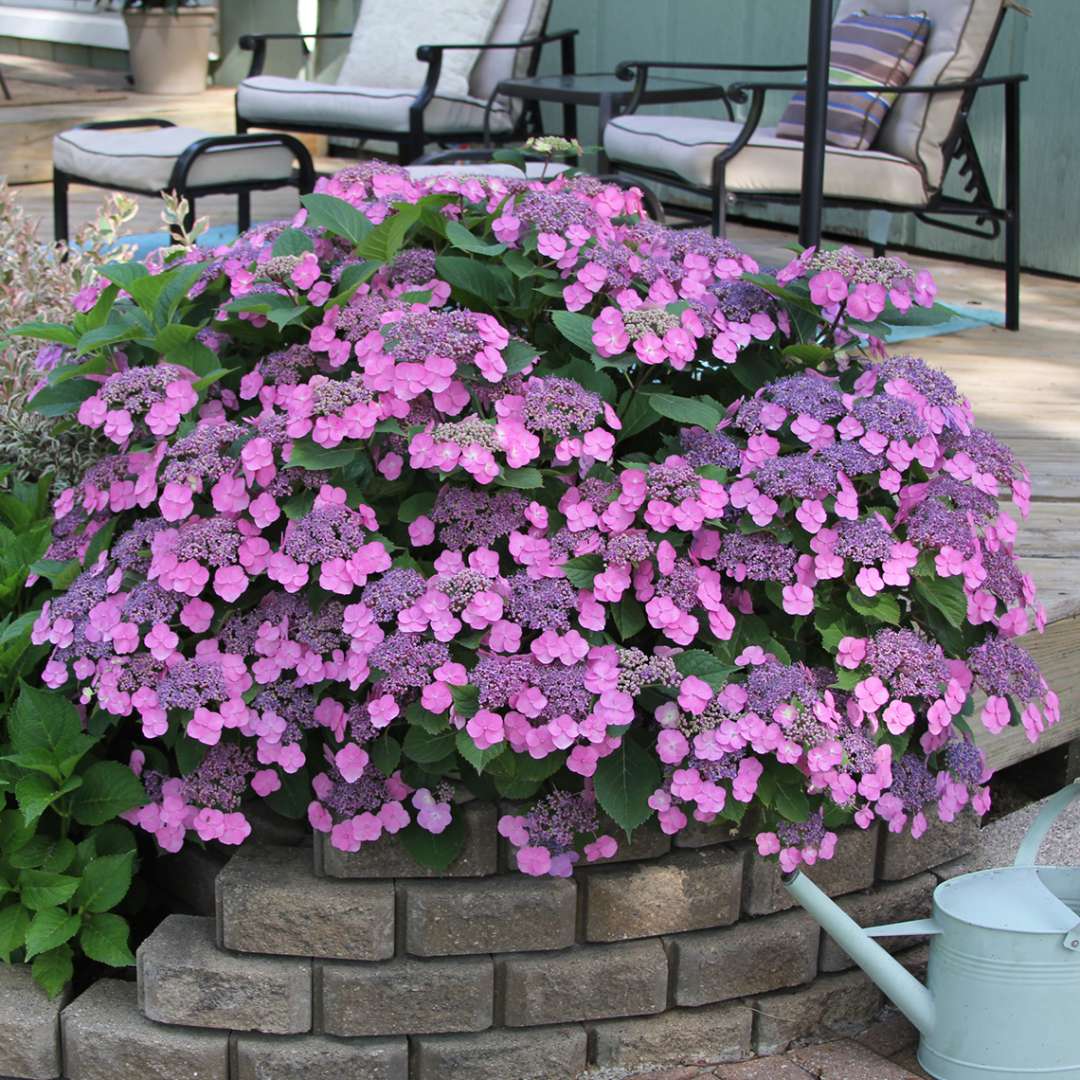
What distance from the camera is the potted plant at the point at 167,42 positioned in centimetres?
871

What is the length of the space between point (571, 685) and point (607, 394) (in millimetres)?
347

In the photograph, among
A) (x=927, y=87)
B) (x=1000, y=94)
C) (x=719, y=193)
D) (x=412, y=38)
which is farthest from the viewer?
(x=412, y=38)

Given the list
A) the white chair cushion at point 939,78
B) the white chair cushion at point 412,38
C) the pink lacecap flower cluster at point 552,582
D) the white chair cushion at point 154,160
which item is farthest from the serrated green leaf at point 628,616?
the white chair cushion at point 412,38

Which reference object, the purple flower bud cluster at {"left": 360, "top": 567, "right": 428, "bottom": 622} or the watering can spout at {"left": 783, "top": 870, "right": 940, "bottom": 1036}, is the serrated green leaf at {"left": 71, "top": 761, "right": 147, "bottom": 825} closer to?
the purple flower bud cluster at {"left": 360, "top": 567, "right": 428, "bottom": 622}

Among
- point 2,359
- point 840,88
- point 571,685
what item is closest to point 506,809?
point 571,685

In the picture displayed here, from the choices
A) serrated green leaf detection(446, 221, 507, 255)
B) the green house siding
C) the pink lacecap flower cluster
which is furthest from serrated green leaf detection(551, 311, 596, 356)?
Answer: the green house siding

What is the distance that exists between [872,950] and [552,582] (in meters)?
0.47

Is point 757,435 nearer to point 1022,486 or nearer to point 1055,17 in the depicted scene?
point 1022,486

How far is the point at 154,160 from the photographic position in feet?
14.4

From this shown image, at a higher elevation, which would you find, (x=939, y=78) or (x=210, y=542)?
(x=939, y=78)

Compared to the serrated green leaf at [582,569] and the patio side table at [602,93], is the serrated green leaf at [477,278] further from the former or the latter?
the patio side table at [602,93]

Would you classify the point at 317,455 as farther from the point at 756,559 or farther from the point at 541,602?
the point at 756,559

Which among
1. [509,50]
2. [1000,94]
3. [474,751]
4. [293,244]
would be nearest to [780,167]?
[1000,94]

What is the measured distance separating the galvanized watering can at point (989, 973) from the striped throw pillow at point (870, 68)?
3.24 metres
